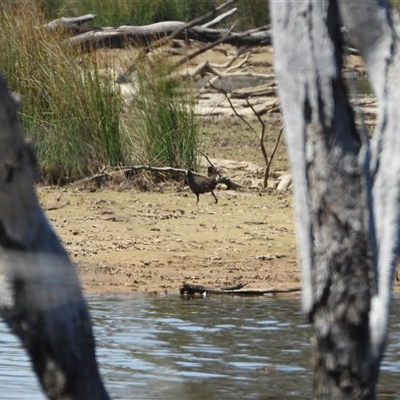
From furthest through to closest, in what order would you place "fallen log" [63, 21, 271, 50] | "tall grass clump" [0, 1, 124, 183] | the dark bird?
1. "fallen log" [63, 21, 271, 50]
2. "tall grass clump" [0, 1, 124, 183]
3. the dark bird

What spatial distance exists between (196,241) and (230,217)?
761 millimetres

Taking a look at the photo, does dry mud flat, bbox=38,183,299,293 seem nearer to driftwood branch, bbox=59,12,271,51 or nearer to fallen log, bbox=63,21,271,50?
driftwood branch, bbox=59,12,271,51

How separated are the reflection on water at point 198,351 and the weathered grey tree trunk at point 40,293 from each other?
231cm

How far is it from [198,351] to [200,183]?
363 cm

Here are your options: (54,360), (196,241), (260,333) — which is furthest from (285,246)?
(54,360)

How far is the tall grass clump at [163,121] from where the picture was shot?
9.88 m

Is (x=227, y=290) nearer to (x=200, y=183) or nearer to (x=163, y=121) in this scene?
(x=200, y=183)

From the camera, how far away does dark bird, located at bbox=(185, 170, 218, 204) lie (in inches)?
358

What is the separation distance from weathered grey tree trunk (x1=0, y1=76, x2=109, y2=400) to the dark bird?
6538mm

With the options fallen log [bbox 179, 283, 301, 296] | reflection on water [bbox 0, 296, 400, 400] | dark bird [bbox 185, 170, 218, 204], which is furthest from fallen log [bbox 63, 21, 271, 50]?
reflection on water [bbox 0, 296, 400, 400]

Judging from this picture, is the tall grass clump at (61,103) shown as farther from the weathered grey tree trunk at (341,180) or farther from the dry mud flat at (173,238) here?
the weathered grey tree trunk at (341,180)

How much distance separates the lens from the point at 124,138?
998 cm

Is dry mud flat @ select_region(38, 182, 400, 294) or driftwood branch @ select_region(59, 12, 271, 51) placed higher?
driftwood branch @ select_region(59, 12, 271, 51)

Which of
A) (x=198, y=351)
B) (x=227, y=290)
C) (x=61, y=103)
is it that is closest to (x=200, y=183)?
(x=61, y=103)
